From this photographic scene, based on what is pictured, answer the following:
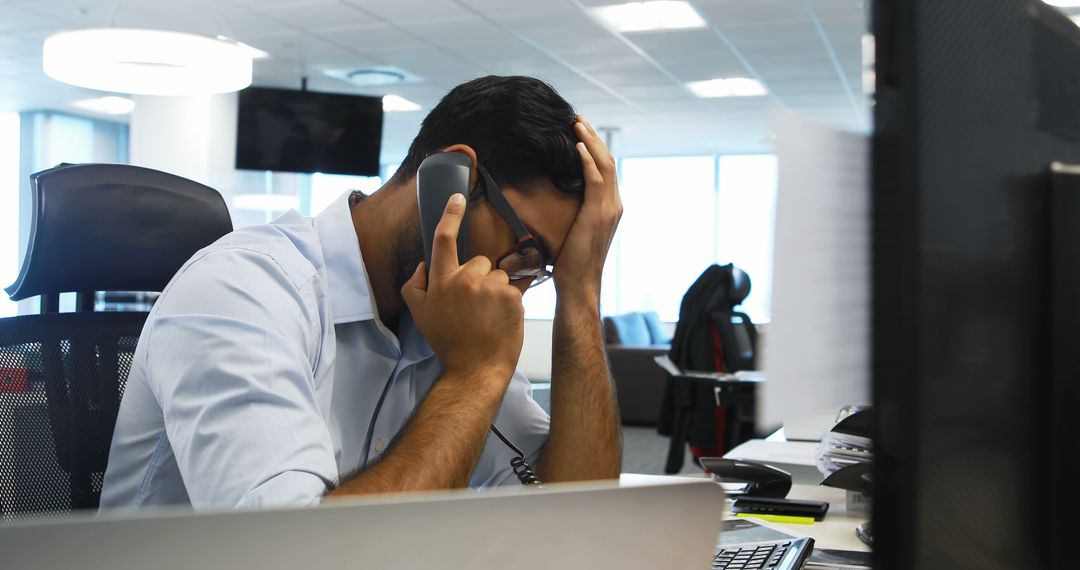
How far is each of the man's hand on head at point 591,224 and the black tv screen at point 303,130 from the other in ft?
17.1

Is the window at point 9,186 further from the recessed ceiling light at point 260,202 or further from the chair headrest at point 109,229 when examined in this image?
the chair headrest at point 109,229

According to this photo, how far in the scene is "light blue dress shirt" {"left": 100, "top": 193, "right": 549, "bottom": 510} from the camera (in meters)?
0.74

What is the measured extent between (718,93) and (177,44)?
15.5 ft

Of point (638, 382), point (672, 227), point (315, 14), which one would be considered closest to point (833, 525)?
point (315, 14)

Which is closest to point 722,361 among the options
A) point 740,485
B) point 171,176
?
point 740,485

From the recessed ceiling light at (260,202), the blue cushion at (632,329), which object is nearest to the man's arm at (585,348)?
the recessed ceiling light at (260,202)

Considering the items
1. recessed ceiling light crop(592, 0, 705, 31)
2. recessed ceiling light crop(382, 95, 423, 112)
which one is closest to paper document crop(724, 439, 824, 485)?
recessed ceiling light crop(592, 0, 705, 31)

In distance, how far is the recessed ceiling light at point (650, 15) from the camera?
483 cm

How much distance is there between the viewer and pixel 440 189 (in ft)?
3.34

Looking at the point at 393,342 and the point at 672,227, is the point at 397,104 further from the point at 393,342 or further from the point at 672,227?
the point at 393,342

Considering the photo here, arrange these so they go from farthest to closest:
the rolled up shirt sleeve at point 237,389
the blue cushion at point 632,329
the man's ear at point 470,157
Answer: the blue cushion at point 632,329
the man's ear at point 470,157
the rolled up shirt sleeve at point 237,389

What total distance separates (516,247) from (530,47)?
479 centimetres

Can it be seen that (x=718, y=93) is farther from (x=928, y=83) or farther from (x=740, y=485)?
(x=928, y=83)

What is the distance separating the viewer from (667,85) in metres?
6.61
